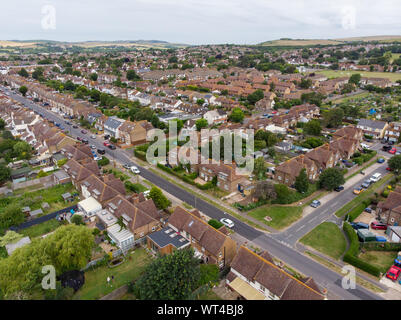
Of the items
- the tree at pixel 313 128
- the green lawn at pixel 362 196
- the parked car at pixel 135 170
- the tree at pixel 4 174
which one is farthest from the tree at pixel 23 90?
the green lawn at pixel 362 196

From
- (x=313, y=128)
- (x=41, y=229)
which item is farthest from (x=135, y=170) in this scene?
(x=313, y=128)

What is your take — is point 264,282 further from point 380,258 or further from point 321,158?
point 321,158

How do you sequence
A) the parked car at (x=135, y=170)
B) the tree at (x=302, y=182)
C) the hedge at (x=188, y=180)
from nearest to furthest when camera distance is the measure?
the tree at (x=302, y=182) → the hedge at (x=188, y=180) → the parked car at (x=135, y=170)

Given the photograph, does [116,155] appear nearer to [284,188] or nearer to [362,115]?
[284,188]

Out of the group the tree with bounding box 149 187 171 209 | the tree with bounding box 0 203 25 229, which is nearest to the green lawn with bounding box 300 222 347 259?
the tree with bounding box 149 187 171 209

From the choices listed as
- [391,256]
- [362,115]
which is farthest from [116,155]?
[362,115]

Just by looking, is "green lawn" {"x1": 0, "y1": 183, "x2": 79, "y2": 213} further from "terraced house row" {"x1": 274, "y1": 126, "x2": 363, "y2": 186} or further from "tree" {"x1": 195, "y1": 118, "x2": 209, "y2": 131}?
"tree" {"x1": 195, "y1": 118, "x2": 209, "y2": 131}

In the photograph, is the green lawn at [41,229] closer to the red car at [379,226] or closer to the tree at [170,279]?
the tree at [170,279]
